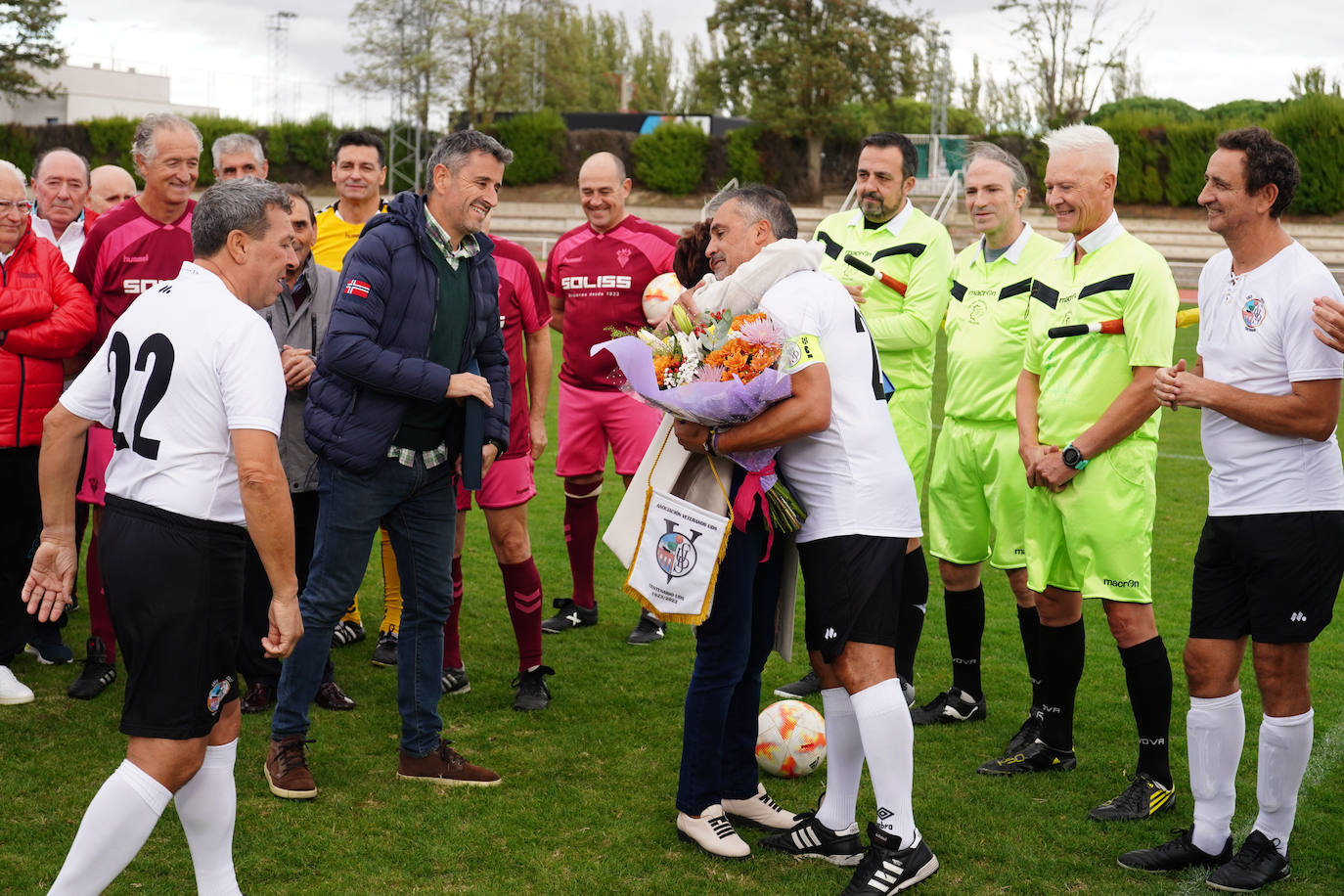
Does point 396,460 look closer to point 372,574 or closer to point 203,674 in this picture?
point 203,674

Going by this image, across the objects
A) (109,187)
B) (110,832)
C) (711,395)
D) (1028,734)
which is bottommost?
(1028,734)

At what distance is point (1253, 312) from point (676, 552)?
2.11m

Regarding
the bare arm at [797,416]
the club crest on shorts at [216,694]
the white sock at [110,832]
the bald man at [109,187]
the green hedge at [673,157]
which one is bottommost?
the white sock at [110,832]

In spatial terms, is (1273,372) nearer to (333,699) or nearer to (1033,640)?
(1033,640)

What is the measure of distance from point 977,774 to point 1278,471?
1.83 meters

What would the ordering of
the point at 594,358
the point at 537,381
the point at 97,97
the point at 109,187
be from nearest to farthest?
the point at 537,381 → the point at 594,358 → the point at 109,187 → the point at 97,97

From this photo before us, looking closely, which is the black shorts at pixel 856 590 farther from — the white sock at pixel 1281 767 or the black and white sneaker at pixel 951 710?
the black and white sneaker at pixel 951 710

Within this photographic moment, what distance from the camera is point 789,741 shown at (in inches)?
197

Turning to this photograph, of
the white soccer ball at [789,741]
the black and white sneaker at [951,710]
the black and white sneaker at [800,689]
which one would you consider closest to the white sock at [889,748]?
the white soccer ball at [789,741]

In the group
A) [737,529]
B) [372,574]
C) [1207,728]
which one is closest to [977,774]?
[1207,728]

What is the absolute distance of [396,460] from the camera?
4.65 meters

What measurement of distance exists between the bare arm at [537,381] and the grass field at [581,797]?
126 centimetres

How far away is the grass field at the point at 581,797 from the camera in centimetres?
413

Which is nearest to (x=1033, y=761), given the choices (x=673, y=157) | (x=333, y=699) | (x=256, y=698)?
(x=333, y=699)
